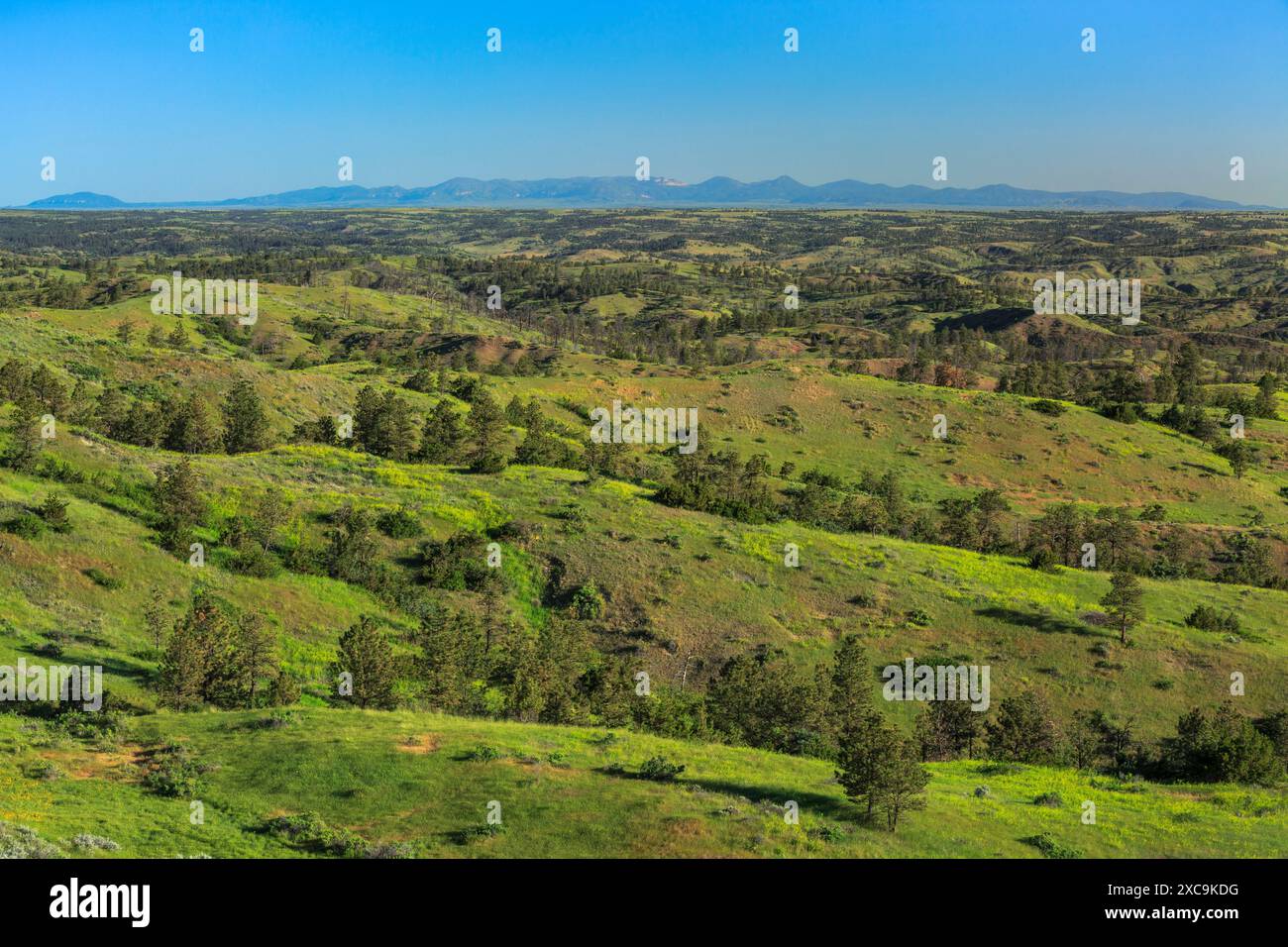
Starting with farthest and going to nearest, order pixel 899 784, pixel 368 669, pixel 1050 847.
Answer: pixel 368 669 < pixel 899 784 < pixel 1050 847

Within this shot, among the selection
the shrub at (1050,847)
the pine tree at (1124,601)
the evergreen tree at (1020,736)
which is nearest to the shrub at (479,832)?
the shrub at (1050,847)

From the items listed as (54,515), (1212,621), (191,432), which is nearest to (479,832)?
(54,515)

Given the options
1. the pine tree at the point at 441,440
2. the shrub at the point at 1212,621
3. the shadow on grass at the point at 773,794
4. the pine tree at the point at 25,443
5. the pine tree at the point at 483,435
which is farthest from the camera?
the pine tree at the point at 483,435

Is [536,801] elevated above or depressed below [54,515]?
below

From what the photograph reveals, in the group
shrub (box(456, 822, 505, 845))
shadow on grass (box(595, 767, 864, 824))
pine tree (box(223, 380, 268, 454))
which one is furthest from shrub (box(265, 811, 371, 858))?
pine tree (box(223, 380, 268, 454))

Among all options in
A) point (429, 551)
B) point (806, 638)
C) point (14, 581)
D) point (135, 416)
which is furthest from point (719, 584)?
point (135, 416)

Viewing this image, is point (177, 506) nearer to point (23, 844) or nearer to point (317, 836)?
point (317, 836)

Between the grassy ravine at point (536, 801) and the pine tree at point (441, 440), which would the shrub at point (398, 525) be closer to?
the pine tree at point (441, 440)

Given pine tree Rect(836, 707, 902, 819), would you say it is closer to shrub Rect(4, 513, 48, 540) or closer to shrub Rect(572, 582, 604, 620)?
shrub Rect(572, 582, 604, 620)
